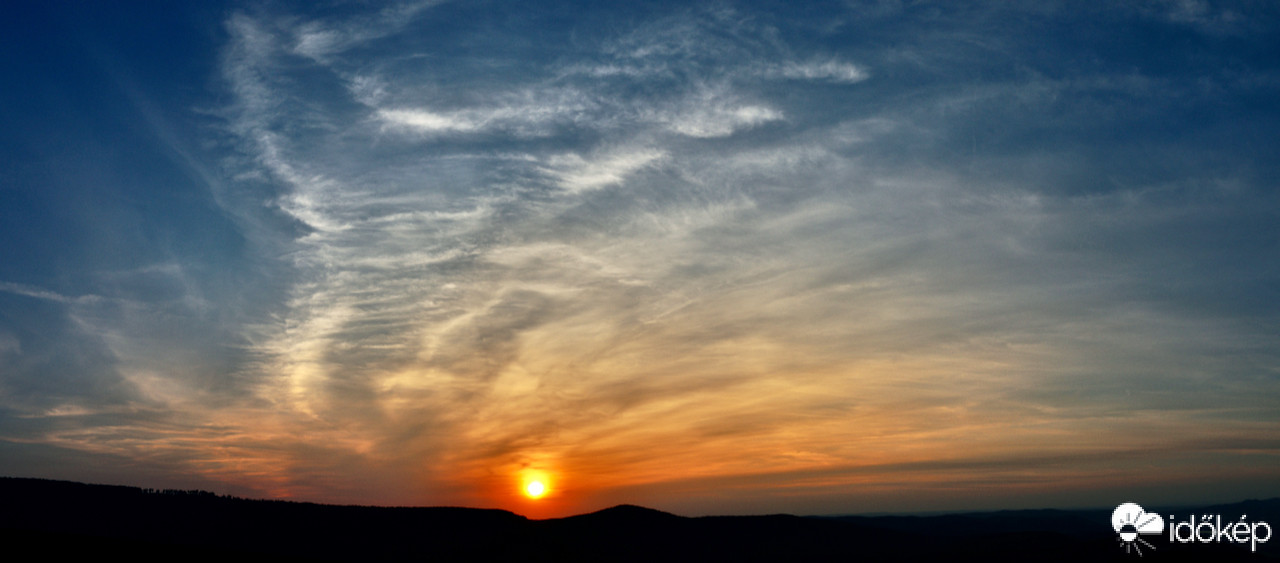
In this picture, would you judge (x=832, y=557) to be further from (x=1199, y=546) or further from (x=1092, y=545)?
(x=1199, y=546)

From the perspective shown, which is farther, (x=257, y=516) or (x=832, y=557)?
(x=832, y=557)

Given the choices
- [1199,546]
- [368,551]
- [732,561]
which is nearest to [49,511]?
[368,551]

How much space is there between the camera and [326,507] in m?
82.4

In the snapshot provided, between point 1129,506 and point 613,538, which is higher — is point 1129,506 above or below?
above

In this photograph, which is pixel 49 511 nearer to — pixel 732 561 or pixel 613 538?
pixel 613 538

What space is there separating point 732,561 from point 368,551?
41.4 metres

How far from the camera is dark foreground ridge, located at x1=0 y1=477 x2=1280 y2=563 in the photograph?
6969 centimetres

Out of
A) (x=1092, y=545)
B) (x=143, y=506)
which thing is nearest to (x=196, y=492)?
(x=143, y=506)

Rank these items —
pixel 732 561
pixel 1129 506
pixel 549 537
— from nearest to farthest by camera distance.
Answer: pixel 1129 506
pixel 549 537
pixel 732 561

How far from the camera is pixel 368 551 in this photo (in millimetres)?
73750

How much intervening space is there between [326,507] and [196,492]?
44.9ft

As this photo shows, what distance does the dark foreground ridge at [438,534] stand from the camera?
69688 millimetres

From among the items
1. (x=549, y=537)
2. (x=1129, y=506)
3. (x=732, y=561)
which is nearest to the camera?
(x=1129, y=506)

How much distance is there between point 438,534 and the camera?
7856 centimetres
